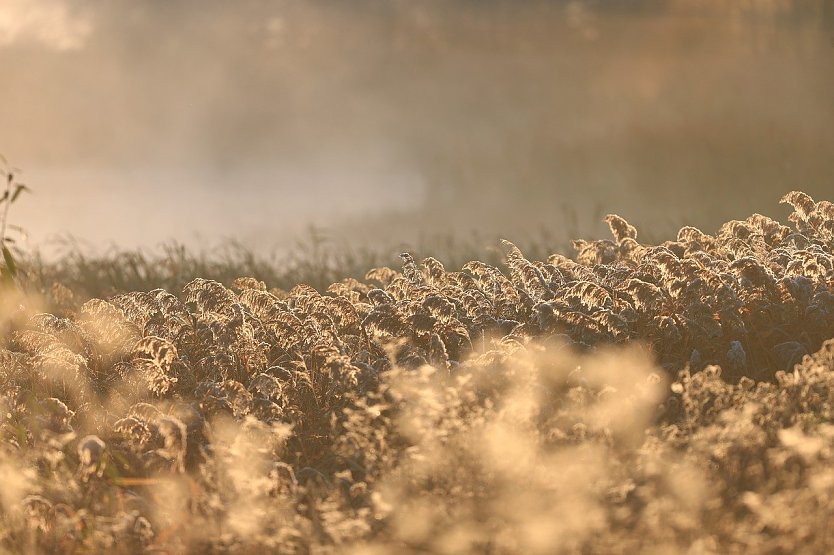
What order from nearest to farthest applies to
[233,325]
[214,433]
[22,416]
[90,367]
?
[214,433]
[233,325]
[22,416]
[90,367]

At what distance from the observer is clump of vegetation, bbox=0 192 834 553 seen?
345 centimetres

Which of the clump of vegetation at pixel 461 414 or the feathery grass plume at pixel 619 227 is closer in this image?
the clump of vegetation at pixel 461 414

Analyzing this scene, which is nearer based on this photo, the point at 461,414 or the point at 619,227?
the point at 461,414

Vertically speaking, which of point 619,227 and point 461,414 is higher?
point 619,227

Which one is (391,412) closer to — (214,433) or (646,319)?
(214,433)

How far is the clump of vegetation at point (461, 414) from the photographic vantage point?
3447 millimetres

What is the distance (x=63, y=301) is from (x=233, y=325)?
486 cm

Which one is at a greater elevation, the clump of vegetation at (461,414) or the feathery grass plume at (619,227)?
the feathery grass plume at (619,227)

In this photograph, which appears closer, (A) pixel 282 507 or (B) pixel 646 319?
(A) pixel 282 507

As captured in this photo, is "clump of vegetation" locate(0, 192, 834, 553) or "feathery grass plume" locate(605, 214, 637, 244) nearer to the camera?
"clump of vegetation" locate(0, 192, 834, 553)

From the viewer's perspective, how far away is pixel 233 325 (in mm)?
5133

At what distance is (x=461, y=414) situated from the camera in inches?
178

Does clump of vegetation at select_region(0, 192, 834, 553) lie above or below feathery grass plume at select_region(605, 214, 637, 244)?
below

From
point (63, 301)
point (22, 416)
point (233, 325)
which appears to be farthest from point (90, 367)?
point (63, 301)
